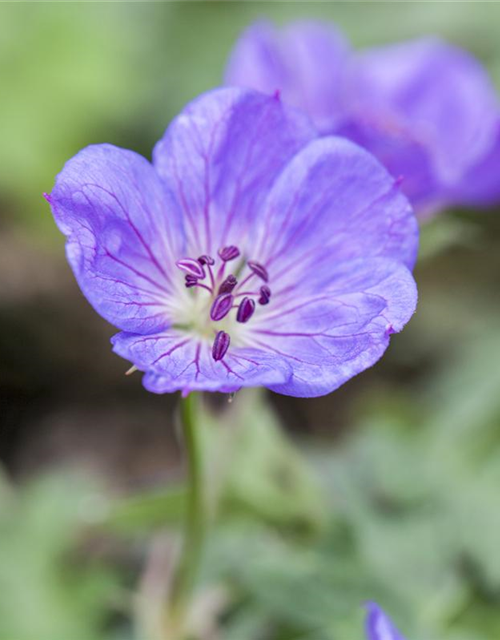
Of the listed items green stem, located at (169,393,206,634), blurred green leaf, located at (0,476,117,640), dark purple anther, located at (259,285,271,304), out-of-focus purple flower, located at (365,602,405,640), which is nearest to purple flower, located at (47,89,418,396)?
dark purple anther, located at (259,285,271,304)

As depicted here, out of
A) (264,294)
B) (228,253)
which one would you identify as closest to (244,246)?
(228,253)

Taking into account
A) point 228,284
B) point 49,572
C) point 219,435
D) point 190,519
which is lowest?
point 49,572

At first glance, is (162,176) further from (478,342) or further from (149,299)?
(478,342)

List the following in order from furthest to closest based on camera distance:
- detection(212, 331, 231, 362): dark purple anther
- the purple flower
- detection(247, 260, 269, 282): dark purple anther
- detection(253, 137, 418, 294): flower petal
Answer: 1. detection(247, 260, 269, 282): dark purple anther
2. detection(253, 137, 418, 294): flower petal
3. detection(212, 331, 231, 362): dark purple anther
4. the purple flower

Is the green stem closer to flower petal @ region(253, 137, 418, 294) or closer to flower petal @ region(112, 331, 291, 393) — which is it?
flower petal @ region(112, 331, 291, 393)

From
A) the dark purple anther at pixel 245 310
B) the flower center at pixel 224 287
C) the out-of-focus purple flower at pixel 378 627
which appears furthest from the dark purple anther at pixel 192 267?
the out-of-focus purple flower at pixel 378 627

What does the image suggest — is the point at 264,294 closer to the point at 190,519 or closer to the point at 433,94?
the point at 190,519

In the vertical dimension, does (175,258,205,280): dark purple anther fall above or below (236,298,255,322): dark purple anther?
above

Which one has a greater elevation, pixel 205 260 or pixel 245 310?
pixel 205 260
